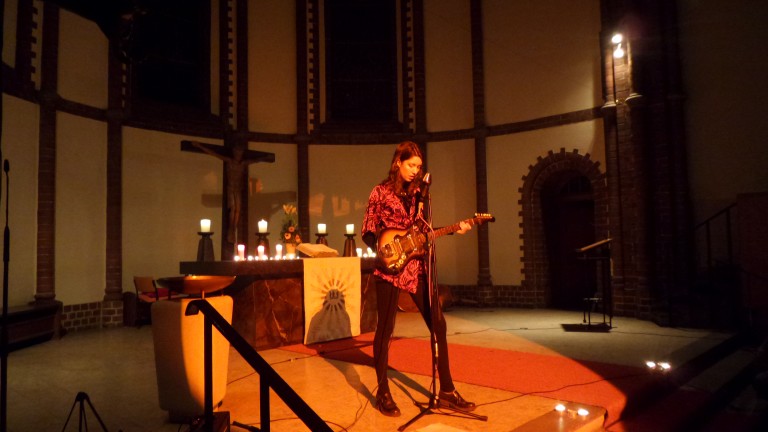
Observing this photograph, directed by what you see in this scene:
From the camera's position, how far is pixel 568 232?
11.1m

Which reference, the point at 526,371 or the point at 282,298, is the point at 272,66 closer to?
the point at 282,298

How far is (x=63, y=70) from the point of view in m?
8.96

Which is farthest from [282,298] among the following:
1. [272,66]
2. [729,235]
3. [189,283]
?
[272,66]

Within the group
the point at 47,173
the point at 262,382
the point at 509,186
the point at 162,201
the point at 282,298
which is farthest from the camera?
the point at 509,186

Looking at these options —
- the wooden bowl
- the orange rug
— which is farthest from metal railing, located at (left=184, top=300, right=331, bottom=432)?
the orange rug

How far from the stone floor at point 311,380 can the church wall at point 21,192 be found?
1.12 m

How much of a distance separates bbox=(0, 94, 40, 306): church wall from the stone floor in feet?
3.66

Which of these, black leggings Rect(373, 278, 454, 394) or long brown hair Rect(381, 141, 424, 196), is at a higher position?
long brown hair Rect(381, 141, 424, 196)

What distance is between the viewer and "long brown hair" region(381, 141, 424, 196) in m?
3.64

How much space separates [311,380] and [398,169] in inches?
86.0

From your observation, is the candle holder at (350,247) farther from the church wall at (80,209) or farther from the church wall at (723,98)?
the church wall at (723,98)

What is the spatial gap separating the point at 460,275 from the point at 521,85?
434 cm

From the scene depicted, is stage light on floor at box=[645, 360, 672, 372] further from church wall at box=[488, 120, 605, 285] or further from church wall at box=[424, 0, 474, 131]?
church wall at box=[424, 0, 474, 131]

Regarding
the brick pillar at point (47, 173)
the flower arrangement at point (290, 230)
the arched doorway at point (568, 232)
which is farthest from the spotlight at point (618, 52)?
the brick pillar at point (47, 173)
